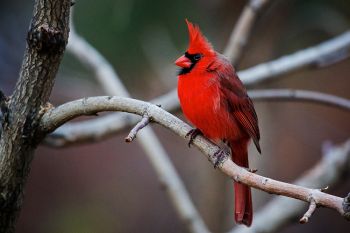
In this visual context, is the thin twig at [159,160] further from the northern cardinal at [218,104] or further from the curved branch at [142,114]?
the curved branch at [142,114]

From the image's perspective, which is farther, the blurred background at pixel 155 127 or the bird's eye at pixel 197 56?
the blurred background at pixel 155 127

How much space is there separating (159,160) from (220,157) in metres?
1.48

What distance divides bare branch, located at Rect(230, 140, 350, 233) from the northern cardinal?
725mm

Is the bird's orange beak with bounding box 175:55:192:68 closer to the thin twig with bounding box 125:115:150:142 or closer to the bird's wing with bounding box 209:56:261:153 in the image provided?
the bird's wing with bounding box 209:56:261:153

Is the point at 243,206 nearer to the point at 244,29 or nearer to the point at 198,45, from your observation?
the point at 198,45

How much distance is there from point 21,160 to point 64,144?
111 cm

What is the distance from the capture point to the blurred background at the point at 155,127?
4.73 meters

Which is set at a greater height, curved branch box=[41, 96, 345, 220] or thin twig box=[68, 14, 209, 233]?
thin twig box=[68, 14, 209, 233]

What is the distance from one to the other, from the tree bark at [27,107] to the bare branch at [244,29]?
5.41ft

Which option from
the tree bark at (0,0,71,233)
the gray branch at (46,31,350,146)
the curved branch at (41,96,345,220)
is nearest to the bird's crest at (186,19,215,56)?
the gray branch at (46,31,350,146)

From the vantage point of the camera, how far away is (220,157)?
1.92m

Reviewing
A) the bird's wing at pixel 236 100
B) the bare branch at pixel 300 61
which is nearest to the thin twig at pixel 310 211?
the bird's wing at pixel 236 100

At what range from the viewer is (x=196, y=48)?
2.80 metres

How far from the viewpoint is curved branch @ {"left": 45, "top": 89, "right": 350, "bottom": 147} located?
9.48 ft
